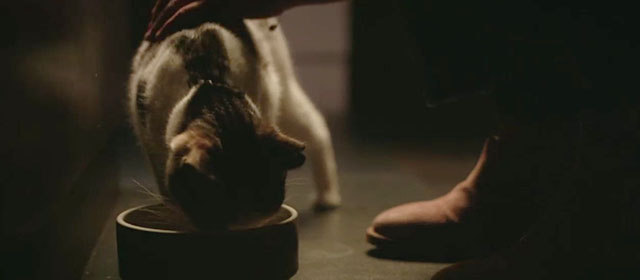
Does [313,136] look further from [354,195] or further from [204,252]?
[204,252]

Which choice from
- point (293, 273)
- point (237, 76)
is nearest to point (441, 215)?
point (293, 273)

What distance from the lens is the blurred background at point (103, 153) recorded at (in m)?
0.89

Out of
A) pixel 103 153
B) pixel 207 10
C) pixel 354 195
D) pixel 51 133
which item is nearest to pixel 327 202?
pixel 354 195

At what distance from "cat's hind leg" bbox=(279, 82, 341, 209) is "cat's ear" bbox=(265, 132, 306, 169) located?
0.60 m

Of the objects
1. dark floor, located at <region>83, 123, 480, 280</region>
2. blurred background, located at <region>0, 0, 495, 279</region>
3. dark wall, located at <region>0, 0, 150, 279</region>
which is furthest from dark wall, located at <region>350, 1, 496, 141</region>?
dark wall, located at <region>0, 0, 150, 279</region>

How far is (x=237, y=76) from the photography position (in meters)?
1.21

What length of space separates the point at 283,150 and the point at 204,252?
6.8 inches

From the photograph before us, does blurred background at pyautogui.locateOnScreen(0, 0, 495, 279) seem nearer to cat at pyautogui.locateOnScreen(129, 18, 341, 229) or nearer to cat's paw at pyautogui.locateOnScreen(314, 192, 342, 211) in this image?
cat's paw at pyautogui.locateOnScreen(314, 192, 342, 211)

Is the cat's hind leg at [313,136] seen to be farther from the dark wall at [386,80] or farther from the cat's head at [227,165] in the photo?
the dark wall at [386,80]

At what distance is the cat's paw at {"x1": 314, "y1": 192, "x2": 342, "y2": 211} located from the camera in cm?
168

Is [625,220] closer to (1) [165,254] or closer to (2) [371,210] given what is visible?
(1) [165,254]

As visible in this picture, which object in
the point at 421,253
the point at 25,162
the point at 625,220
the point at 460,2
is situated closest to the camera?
the point at 25,162

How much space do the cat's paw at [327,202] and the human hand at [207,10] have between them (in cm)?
60

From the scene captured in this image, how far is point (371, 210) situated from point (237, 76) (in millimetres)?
572
